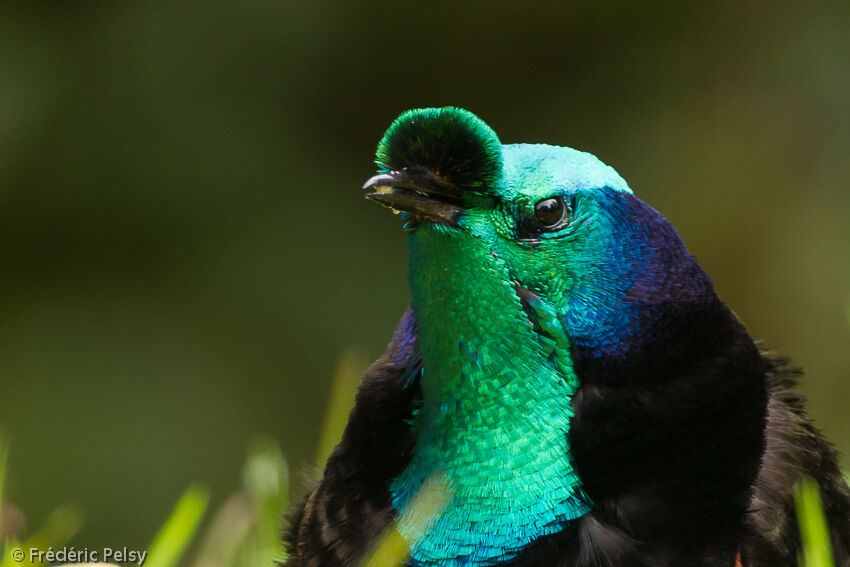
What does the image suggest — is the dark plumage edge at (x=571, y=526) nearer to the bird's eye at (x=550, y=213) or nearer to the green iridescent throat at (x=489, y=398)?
the green iridescent throat at (x=489, y=398)

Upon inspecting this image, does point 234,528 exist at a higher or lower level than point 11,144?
lower

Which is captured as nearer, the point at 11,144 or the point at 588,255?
the point at 588,255

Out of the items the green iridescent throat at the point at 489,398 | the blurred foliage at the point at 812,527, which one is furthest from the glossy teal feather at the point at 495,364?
the blurred foliage at the point at 812,527

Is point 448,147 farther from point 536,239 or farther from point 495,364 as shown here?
point 495,364

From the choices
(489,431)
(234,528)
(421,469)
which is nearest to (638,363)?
(489,431)

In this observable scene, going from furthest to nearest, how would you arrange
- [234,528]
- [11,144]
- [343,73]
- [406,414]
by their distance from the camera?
1. [343,73]
2. [11,144]
3. [234,528]
4. [406,414]

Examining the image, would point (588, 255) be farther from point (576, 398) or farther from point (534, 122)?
point (534, 122)

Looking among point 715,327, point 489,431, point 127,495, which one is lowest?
point 127,495
